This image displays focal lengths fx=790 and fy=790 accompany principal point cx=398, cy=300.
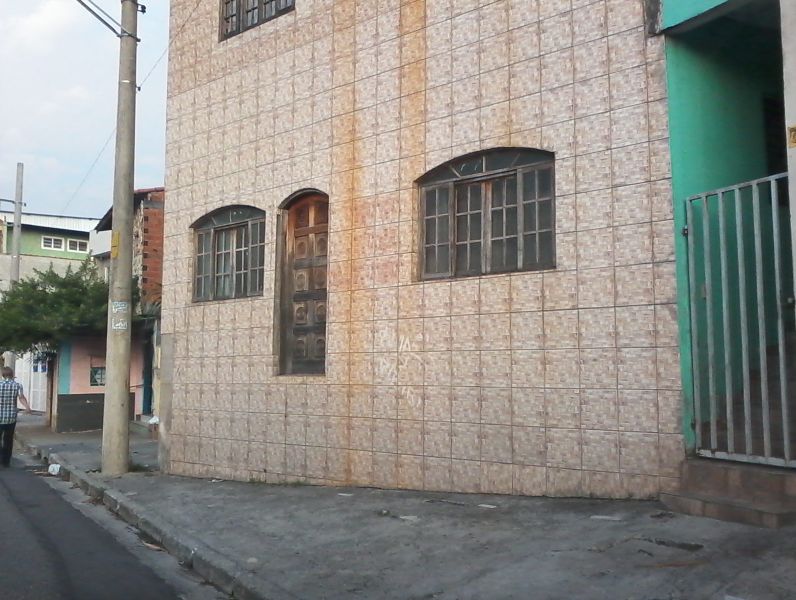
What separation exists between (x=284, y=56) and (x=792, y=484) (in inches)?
312

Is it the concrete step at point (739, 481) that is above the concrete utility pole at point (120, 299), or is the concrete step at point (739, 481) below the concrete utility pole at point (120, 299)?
below

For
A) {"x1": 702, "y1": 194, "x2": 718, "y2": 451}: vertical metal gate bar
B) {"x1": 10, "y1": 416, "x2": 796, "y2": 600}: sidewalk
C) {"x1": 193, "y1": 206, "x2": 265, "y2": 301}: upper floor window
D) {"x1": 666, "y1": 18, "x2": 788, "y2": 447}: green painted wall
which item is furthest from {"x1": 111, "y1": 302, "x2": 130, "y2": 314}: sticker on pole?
{"x1": 702, "y1": 194, "x2": 718, "y2": 451}: vertical metal gate bar

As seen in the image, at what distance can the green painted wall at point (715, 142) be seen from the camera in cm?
647

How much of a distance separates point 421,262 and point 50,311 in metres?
14.0

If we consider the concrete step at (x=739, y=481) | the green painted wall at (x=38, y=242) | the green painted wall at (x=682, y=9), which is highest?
the green painted wall at (x=38, y=242)

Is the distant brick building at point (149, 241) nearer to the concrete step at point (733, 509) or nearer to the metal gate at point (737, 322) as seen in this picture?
the metal gate at point (737, 322)

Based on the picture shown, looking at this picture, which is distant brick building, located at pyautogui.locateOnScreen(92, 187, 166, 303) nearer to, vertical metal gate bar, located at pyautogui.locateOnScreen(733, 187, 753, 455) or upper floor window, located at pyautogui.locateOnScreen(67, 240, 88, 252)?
vertical metal gate bar, located at pyautogui.locateOnScreen(733, 187, 753, 455)

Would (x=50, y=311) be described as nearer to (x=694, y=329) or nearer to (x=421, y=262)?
(x=421, y=262)

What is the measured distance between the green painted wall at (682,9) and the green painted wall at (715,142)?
7.4 inches

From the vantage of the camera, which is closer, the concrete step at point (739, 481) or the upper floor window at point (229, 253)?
the concrete step at point (739, 481)

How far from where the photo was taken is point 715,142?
6.94 metres

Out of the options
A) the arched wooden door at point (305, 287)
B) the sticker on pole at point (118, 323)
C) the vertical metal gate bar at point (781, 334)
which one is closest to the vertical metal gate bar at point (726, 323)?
the vertical metal gate bar at point (781, 334)

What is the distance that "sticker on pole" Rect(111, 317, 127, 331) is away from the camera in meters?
11.4

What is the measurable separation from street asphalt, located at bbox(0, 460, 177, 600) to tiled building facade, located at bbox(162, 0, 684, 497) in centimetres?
259
